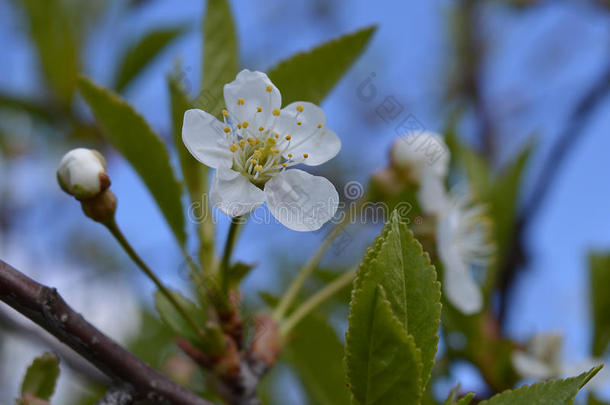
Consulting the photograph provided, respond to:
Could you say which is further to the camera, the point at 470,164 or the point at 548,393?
the point at 470,164

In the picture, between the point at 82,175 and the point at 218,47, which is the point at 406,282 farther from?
the point at 218,47

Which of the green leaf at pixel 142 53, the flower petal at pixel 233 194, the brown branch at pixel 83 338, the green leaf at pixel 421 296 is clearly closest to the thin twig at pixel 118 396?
the brown branch at pixel 83 338

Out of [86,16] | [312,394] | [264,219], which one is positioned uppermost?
[86,16]

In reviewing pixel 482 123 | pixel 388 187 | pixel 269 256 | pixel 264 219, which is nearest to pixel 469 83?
pixel 482 123

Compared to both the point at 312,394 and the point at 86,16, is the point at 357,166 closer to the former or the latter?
the point at 86,16

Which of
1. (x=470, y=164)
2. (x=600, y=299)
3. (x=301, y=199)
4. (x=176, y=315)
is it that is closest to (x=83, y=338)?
(x=176, y=315)

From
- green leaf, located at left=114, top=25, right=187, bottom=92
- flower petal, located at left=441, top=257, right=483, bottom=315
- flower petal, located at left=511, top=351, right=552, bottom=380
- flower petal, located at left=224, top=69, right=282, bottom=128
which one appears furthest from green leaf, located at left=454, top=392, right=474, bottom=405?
green leaf, located at left=114, top=25, right=187, bottom=92
